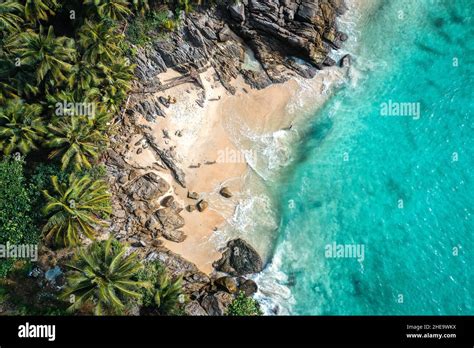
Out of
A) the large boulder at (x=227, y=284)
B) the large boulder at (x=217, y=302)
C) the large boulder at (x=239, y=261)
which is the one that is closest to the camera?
the large boulder at (x=217, y=302)

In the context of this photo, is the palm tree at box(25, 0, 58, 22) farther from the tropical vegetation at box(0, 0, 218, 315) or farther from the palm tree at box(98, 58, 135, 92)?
the palm tree at box(98, 58, 135, 92)

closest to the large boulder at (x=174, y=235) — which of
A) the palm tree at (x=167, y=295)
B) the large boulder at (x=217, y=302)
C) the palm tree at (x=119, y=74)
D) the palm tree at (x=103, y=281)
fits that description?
the palm tree at (x=167, y=295)

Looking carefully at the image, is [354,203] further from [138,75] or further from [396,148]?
[138,75]

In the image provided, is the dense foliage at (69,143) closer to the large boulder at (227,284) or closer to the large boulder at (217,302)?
the large boulder at (217,302)

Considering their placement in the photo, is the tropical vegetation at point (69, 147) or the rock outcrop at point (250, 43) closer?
the tropical vegetation at point (69, 147)

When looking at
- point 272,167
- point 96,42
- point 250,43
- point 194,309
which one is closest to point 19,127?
point 96,42

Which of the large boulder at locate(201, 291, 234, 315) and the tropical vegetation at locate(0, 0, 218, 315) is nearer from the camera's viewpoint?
the tropical vegetation at locate(0, 0, 218, 315)

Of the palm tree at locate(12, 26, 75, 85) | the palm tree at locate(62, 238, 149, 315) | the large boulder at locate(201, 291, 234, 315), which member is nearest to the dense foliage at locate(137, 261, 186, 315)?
the palm tree at locate(62, 238, 149, 315)
